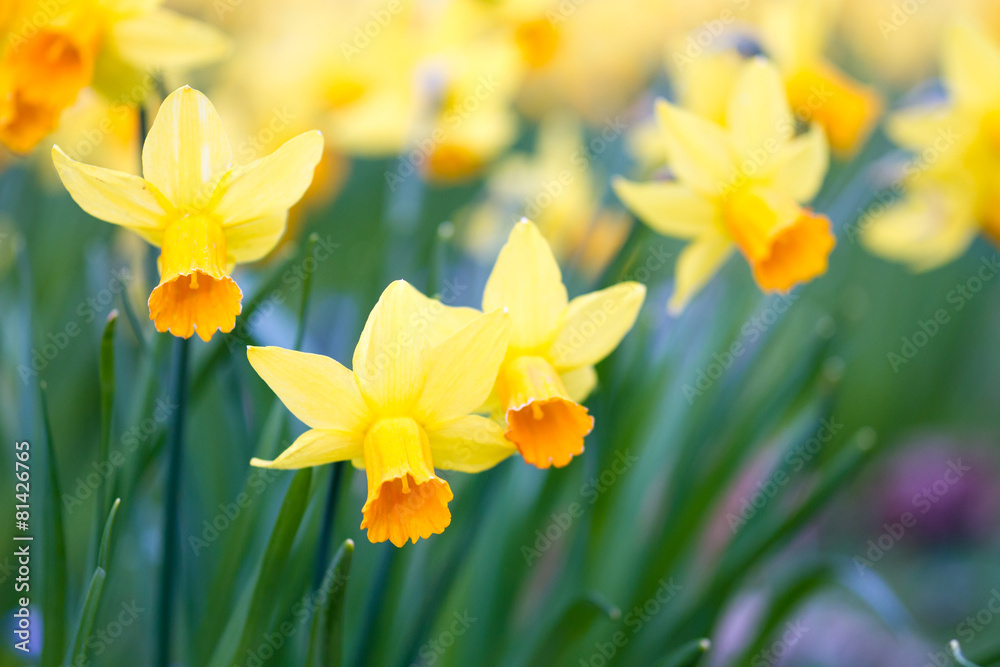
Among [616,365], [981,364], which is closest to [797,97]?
[616,365]

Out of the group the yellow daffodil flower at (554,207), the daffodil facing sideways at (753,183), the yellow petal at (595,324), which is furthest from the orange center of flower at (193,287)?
the yellow daffodil flower at (554,207)

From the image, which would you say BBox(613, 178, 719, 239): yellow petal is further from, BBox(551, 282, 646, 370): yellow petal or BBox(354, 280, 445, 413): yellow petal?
BBox(354, 280, 445, 413): yellow petal

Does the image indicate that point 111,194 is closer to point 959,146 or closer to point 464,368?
point 464,368

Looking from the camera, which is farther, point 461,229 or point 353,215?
point 353,215

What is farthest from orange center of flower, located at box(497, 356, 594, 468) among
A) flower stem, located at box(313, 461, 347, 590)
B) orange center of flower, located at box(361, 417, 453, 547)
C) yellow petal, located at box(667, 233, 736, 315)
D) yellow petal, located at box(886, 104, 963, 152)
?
yellow petal, located at box(886, 104, 963, 152)

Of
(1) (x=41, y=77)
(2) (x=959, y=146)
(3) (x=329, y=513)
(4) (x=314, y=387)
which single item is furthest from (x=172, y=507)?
(2) (x=959, y=146)

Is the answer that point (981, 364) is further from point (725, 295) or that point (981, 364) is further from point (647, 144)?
point (647, 144)
